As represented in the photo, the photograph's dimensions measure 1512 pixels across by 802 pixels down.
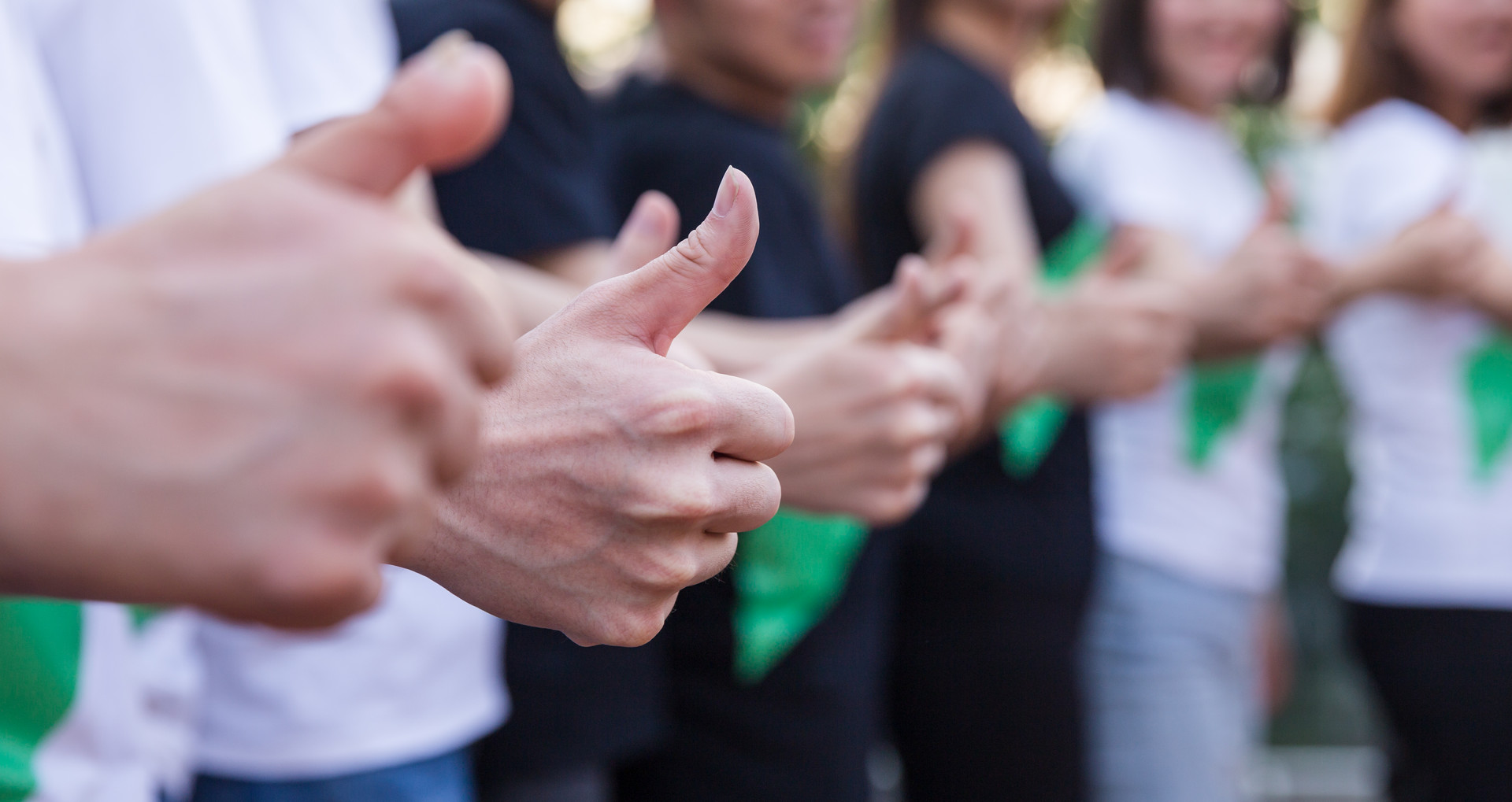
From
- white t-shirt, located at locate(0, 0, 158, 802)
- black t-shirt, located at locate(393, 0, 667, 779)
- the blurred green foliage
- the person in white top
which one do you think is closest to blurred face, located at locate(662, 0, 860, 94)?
black t-shirt, located at locate(393, 0, 667, 779)

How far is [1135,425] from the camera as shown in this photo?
220 centimetres

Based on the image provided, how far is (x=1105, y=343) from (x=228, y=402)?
1.51 meters

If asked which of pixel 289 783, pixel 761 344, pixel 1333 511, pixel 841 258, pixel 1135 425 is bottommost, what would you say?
pixel 1333 511

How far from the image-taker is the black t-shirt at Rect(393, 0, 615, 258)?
52.8 inches

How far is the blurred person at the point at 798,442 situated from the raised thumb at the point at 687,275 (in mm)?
599

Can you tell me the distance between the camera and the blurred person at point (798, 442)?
1.30 m

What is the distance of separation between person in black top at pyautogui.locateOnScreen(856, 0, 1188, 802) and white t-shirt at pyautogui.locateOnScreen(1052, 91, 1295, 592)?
0.16 metres

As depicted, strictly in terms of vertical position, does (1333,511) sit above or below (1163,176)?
below

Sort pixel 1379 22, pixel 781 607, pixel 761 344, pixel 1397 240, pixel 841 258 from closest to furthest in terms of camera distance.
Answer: pixel 761 344 < pixel 781 607 < pixel 841 258 < pixel 1397 240 < pixel 1379 22

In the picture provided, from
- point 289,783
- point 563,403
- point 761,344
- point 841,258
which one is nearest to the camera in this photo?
point 563,403

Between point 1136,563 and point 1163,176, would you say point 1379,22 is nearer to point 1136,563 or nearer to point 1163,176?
point 1163,176

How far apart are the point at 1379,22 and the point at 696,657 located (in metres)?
1.84

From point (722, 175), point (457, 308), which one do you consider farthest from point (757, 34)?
point (457, 308)

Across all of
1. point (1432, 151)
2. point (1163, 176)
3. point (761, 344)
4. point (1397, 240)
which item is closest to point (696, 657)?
point (761, 344)
